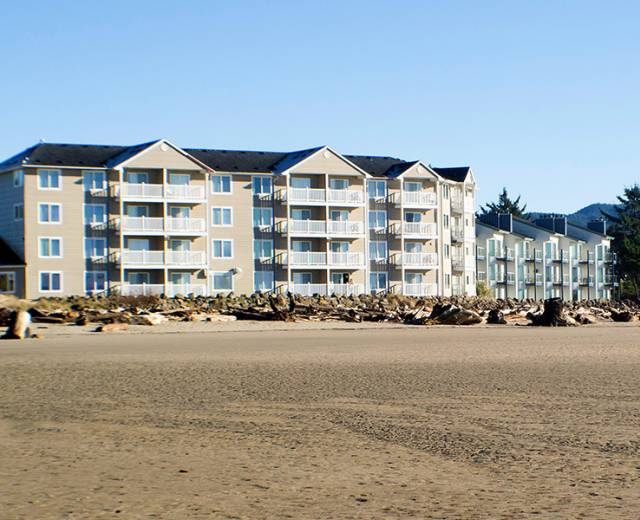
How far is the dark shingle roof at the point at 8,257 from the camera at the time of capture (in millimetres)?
75000

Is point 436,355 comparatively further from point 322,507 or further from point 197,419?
point 322,507

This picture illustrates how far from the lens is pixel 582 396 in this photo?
46.6 feet

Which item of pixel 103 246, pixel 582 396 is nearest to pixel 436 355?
pixel 582 396

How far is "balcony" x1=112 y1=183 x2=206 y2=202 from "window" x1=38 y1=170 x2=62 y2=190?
13.2 ft

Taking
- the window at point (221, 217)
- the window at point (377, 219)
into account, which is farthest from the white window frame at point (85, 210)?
the window at point (377, 219)

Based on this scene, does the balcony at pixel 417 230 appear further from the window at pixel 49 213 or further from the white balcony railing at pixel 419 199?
the window at pixel 49 213

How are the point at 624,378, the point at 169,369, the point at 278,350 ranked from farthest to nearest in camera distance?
1. the point at 278,350
2. the point at 169,369
3. the point at 624,378

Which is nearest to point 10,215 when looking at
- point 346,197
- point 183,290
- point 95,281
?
point 95,281

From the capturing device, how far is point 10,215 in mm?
78375

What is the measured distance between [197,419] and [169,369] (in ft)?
23.8

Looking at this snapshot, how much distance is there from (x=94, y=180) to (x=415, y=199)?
2778cm

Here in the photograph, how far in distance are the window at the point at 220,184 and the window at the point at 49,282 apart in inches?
564

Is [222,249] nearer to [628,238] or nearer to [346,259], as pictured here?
[346,259]

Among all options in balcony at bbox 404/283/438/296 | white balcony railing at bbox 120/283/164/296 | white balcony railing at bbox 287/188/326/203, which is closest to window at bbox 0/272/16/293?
white balcony railing at bbox 120/283/164/296
